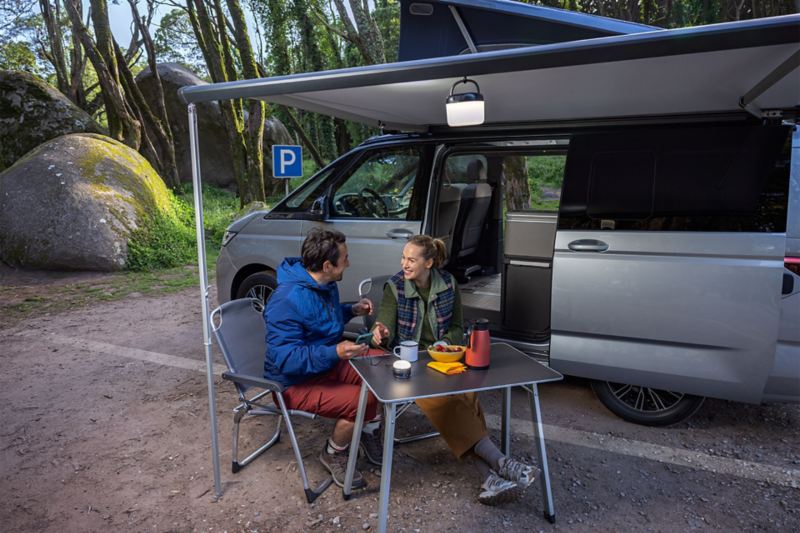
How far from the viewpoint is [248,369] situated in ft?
10.1

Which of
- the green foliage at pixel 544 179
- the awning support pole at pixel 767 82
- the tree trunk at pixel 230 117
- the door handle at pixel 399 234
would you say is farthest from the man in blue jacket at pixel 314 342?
the green foliage at pixel 544 179

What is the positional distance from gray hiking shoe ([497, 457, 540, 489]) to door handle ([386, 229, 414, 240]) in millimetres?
1898

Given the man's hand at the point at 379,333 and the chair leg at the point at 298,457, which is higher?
the man's hand at the point at 379,333

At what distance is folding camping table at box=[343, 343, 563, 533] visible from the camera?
7.38 ft

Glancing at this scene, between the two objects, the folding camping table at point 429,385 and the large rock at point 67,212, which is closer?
the folding camping table at point 429,385

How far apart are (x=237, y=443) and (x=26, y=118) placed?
1125cm

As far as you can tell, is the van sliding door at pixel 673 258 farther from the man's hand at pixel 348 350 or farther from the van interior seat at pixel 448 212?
the man's hand at pixel 348 350

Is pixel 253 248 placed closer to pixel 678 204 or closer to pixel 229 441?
pixel 229 441

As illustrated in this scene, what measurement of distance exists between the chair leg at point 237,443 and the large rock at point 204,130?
15.8m

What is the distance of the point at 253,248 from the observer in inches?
189

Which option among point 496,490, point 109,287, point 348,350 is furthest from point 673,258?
point 109,287

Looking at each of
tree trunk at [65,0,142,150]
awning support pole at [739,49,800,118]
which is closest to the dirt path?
awning support pole at [739,49,800,118]

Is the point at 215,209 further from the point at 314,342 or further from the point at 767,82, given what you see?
the point at 767,82

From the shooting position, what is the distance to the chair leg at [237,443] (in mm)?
2881
